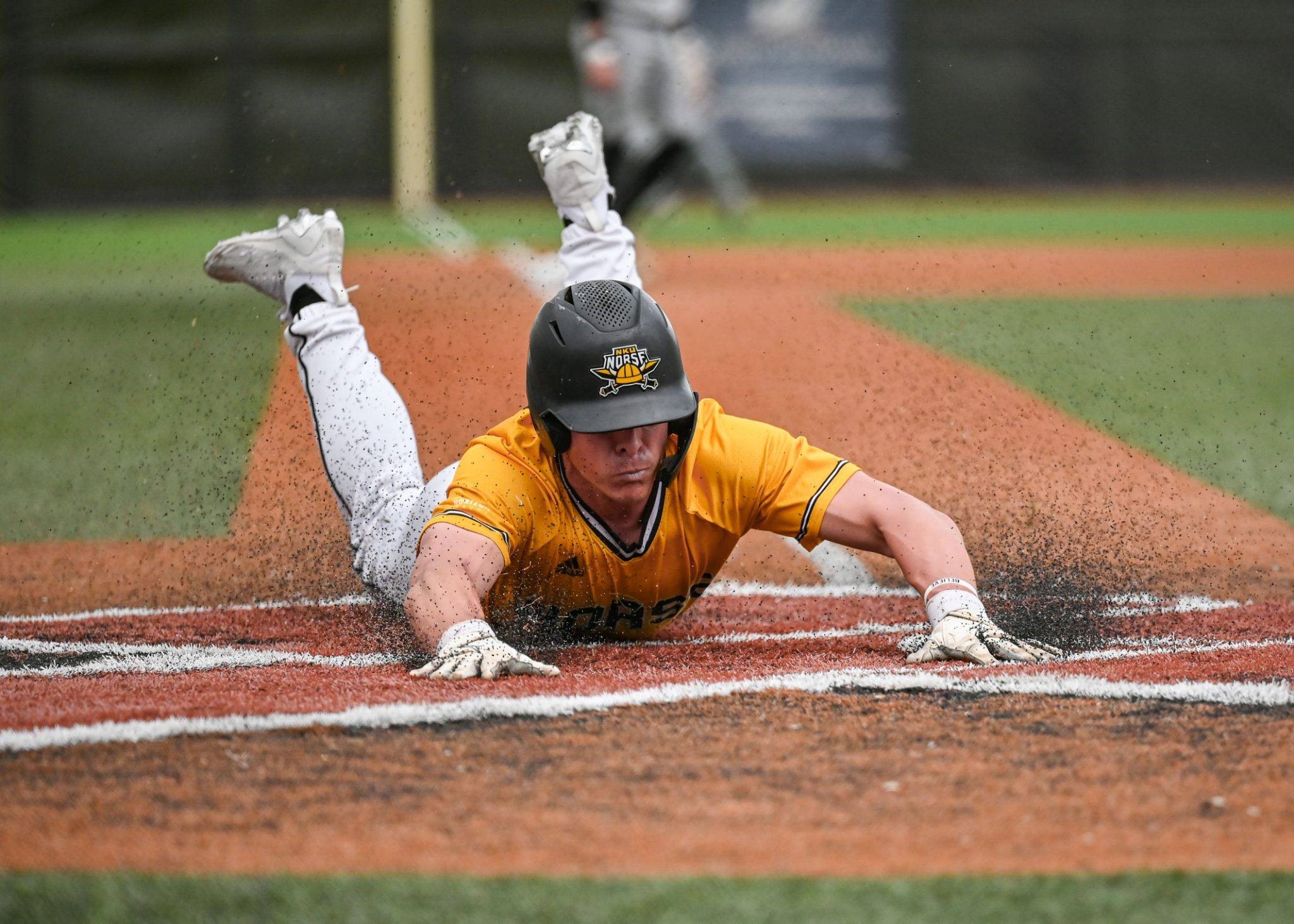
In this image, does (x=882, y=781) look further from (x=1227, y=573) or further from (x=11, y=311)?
(x=11, y=311)

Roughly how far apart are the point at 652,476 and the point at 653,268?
9350 millimetres

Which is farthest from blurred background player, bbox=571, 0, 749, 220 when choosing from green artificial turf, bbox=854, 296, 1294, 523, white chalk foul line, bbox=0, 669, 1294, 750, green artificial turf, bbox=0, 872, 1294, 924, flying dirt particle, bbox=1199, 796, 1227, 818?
green artificial turf, bbox=0, 872, 1294, 924

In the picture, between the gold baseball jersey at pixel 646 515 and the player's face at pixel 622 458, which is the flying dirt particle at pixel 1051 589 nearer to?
the gold baseball jersey at pixel 646 515

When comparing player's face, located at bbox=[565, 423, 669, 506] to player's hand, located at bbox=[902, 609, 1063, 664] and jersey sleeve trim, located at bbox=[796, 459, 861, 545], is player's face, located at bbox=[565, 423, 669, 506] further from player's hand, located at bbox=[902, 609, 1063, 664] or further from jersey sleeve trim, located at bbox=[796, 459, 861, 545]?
player's hand, located at bbox=[902, 609, 1063, 664]

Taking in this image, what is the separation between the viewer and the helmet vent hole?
360 centimetres

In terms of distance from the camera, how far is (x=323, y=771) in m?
2.80

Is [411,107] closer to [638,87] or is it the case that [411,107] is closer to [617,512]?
[638,87]

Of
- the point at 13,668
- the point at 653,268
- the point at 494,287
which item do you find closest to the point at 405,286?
the point at 494,287

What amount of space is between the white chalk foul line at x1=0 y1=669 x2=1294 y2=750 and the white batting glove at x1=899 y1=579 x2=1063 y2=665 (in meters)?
0.13

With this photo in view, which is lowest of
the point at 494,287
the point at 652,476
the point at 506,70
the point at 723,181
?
the point at 652,476

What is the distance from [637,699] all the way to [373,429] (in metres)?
1.63

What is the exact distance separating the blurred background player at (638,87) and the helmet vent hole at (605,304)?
7.20 m

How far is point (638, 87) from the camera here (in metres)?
12.3

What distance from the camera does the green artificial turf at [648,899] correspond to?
2.26 meters
